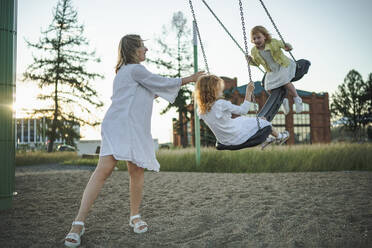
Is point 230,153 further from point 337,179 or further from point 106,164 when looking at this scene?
point 106,164

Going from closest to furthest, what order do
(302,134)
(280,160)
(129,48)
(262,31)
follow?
(129,48), (262,31), (280,160), (302,134)

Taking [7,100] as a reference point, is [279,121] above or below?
above

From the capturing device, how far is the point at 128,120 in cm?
242

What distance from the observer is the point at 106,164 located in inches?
96.5

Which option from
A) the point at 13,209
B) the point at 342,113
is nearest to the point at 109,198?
the point at 13,209

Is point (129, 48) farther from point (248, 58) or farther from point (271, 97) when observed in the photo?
point (271, 97)

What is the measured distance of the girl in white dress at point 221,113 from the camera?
3.09 meters

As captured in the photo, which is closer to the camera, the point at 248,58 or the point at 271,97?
the point at 248,58

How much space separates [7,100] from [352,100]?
37.4 metres

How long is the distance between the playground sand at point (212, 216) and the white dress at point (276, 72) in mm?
A: 1418

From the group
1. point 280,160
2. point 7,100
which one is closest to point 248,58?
point 7,100

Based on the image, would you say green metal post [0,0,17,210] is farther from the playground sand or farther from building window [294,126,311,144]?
building window [294,126,311,144]

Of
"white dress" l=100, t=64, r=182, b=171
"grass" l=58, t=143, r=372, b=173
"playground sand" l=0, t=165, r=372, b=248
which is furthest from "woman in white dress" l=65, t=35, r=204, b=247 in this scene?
"grass" l=58, t=143, r=372, b=173

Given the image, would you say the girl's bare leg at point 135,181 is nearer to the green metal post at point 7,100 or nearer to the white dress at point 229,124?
the white dress at point 229,124
